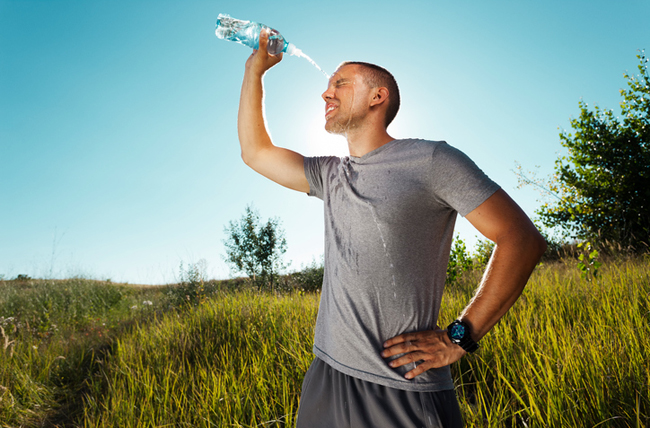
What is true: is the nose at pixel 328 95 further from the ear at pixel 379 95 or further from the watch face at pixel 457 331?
the watch face at pixel 457 331

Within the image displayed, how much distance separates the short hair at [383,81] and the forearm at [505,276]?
1140 mm

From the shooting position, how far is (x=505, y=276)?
168 centimetres

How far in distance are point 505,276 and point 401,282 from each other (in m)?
0.46

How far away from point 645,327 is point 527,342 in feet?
3.60

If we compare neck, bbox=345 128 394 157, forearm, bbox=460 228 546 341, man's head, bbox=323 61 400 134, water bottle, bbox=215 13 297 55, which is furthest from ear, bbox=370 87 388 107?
forearm, bbox=460 228 546 341

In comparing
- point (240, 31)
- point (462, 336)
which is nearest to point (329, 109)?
point (240, 31)

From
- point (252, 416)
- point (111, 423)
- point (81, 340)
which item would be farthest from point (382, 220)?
point (81, 340)

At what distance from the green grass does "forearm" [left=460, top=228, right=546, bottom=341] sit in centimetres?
138

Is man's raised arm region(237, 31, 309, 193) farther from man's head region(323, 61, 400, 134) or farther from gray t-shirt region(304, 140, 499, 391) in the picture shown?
gray t-shirt region(304, 140, 499, 391)

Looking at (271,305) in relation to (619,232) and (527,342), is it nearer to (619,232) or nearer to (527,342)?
(527,342)

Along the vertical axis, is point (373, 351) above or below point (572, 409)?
above

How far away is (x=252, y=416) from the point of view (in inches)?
129

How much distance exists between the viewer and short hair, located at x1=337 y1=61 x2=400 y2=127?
2.48 meters

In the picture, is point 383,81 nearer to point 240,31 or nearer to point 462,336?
Result: point 240,31
